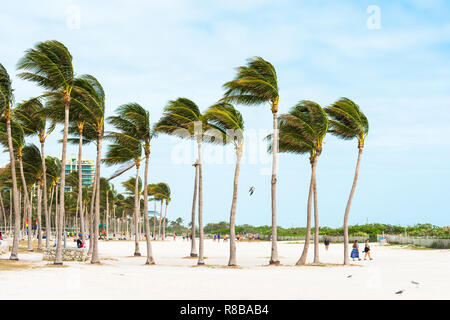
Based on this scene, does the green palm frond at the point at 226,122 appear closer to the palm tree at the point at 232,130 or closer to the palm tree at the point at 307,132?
the palm tree at the point at 232,130

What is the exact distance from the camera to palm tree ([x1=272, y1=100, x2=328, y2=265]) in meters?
27.9

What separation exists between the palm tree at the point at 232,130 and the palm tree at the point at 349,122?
18.4 feet

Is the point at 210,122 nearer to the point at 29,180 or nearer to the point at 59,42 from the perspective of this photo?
the point at 59,42

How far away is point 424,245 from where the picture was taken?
53.5 meters

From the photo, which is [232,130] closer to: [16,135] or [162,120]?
[162,120]

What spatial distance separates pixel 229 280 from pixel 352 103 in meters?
14.1

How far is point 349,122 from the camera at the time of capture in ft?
94.1

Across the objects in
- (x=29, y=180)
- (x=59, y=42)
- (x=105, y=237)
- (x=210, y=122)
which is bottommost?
(x=105, y=237)

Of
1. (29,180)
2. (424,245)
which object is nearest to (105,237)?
(29,180)

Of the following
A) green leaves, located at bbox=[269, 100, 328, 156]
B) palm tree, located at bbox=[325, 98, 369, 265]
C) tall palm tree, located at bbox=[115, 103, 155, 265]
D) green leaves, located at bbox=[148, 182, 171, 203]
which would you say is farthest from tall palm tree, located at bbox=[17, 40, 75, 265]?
green leaves, located at bbox=[148, 182, 171, 203]

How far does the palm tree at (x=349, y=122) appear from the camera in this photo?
28.2 m

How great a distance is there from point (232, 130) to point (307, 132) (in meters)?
4.32

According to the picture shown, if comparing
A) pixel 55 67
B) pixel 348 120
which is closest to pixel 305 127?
pixel 348 120
